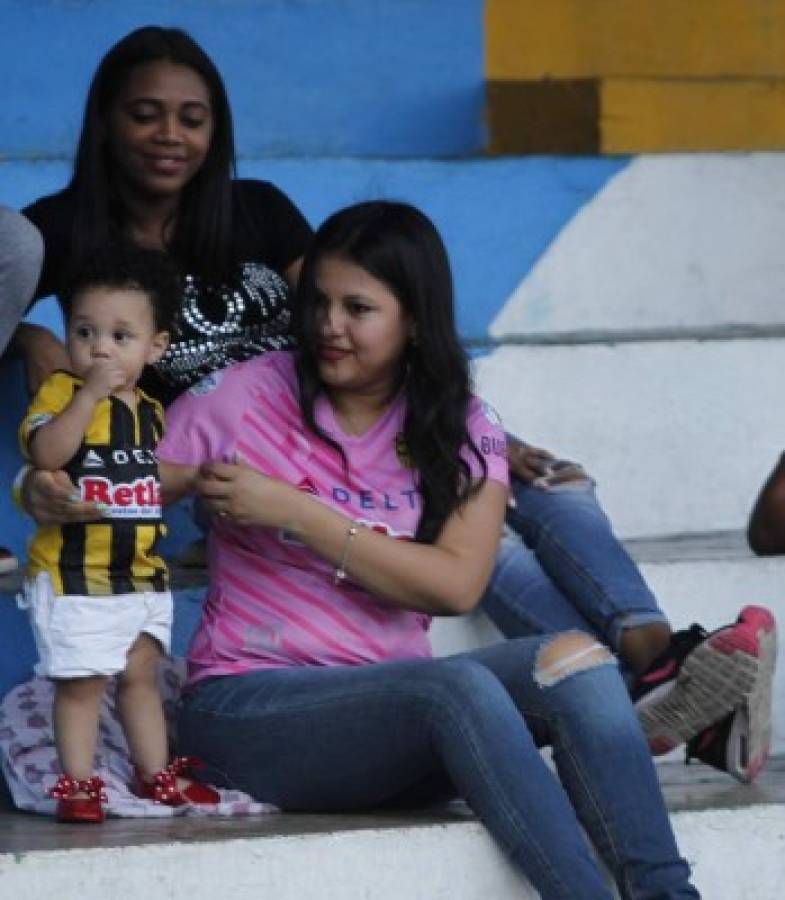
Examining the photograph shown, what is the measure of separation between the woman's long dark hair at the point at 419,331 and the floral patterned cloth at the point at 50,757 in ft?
1.67

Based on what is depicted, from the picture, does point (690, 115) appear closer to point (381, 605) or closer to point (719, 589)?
point (719, 589)

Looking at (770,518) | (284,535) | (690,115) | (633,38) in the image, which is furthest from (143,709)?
(633,38)

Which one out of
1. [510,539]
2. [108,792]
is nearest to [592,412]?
[510,539]

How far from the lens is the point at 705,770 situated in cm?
452

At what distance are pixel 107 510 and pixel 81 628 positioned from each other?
18cm

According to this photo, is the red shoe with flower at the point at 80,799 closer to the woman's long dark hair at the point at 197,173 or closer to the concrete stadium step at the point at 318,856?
the concrete stadium step at the point at 318,856

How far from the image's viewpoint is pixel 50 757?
4086 mm

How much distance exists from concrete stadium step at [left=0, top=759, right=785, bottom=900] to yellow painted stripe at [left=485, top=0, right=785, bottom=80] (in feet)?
9.28

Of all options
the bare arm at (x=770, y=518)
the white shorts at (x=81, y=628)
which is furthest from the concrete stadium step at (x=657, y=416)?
the white shorts at (x=81, y=628)

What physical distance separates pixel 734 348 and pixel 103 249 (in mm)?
1867

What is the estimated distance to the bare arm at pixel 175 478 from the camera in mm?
3982

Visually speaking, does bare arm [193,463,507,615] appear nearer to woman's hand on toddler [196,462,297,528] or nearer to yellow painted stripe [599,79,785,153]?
woman's hand on toddler [196,462,297,528]

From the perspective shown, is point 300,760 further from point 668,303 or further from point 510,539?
point 668,303

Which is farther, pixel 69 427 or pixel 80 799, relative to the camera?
pixel 80 799
